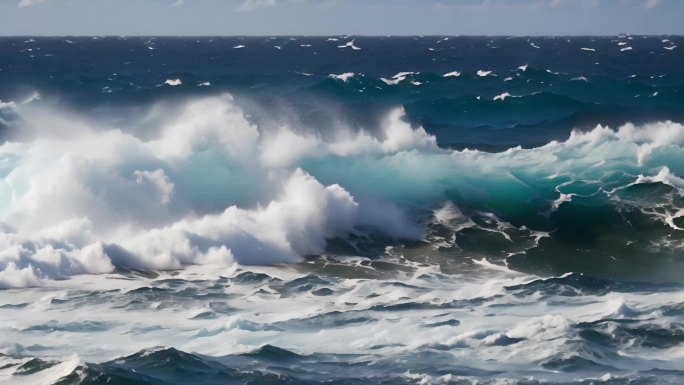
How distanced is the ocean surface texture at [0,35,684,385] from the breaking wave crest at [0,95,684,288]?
9 centimetres

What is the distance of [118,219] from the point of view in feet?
88.9

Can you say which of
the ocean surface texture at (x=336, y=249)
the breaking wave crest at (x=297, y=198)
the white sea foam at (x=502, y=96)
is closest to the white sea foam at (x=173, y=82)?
the ocean surface texture at (x=336, y=249)

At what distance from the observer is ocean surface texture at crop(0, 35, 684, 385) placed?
16344 millimetres

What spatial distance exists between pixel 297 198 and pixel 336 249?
3422 millimetres

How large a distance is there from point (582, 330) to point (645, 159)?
19529 millimetres

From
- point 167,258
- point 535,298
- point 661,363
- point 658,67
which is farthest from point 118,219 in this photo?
point 658,67

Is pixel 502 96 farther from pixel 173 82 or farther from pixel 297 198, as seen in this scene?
pixel 297 198

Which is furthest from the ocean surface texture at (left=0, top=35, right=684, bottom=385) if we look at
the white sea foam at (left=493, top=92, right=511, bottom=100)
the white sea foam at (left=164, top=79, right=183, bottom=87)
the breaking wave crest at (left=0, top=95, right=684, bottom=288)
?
the white sea foam at (left=164, top=79, right=183, bottom=87)

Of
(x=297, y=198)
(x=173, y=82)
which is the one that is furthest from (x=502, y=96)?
(x=297, y=198)

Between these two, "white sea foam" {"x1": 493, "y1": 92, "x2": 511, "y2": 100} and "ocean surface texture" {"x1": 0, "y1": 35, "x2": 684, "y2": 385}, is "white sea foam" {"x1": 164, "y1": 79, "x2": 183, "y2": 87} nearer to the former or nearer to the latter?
"ocean surface texture" {"x1": 0, "y1": 35, "x2": 684, "y2": 385}

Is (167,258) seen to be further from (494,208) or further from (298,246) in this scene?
(494,208)

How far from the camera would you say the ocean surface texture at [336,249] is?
16.3m

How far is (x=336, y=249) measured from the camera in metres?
26.1

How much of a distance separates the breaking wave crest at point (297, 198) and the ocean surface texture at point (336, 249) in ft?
0.29
